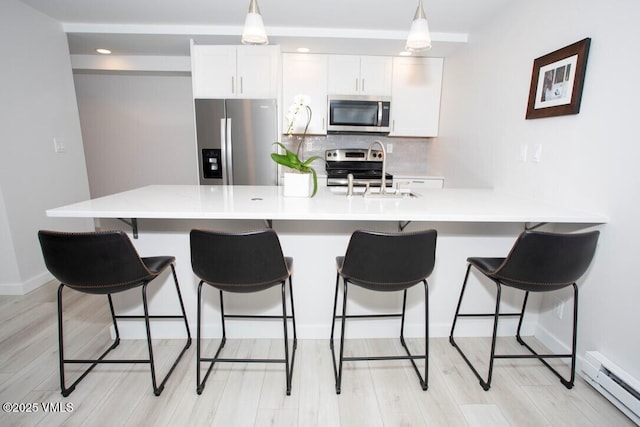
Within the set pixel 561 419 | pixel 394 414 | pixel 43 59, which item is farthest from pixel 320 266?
pixel 43 59

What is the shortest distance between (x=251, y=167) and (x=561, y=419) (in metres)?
3.00

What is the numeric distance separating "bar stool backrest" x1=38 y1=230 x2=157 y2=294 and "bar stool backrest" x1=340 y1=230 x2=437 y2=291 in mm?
958

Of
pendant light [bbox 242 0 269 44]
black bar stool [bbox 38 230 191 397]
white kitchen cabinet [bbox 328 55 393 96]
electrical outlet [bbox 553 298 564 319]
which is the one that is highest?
white kitchen cabinet [bbox 328 55 393 96]

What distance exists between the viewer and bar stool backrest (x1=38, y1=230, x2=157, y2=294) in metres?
1.29

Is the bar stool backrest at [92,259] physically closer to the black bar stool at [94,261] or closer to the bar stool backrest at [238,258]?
the black bar stool at [94,261]

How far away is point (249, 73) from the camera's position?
10.6 feet

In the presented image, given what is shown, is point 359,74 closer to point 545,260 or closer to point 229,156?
point 229,156

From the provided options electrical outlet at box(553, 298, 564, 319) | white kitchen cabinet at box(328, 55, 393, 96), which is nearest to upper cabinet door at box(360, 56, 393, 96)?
white kitchen cabinet at box(328, 55, 393, 96)

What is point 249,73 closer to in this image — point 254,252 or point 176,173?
point 176,173

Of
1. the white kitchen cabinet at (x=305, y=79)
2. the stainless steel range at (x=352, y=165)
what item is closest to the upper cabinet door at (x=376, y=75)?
the white kitchen cabinet at (x=305, y=79)

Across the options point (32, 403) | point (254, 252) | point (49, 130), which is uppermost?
point (49, 130)

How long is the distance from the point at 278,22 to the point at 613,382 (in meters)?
3.36

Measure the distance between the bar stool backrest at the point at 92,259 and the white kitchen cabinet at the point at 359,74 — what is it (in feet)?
9.55

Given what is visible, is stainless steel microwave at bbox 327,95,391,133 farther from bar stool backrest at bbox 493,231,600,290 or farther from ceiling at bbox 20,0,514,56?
bar stool backrest at bbox 493,231,600,290
